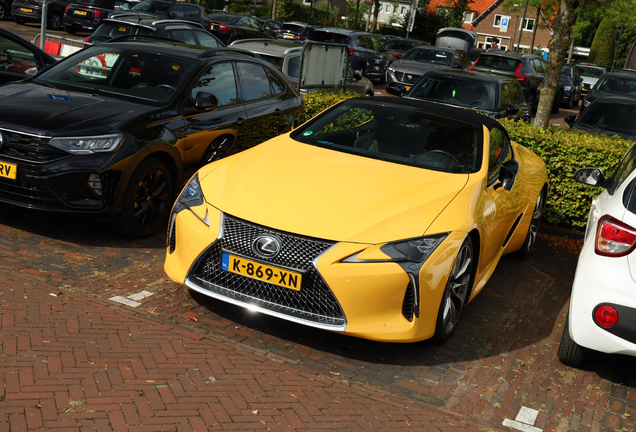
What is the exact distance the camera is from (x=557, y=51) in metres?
10.0

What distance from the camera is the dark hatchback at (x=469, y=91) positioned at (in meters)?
11.5

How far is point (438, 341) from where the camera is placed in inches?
183

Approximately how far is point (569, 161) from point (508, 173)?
3028mm

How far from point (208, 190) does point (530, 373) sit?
2.55 m

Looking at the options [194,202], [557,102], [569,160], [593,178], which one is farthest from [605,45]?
[194,202]

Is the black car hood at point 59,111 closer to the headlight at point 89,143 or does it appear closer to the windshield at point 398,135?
the headlight at point 89,143

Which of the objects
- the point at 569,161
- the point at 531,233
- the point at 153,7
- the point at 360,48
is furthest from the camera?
the point at 153,7

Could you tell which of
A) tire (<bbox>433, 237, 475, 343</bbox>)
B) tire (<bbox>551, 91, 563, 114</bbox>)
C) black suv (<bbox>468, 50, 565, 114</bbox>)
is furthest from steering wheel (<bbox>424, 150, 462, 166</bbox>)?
tire (<bbox>551, 91, 563, 114</bbox>)

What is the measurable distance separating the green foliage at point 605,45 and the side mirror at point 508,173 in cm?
6202

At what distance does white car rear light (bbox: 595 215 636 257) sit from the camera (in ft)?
13.4

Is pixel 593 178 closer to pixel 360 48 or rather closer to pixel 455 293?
pixel 455 293

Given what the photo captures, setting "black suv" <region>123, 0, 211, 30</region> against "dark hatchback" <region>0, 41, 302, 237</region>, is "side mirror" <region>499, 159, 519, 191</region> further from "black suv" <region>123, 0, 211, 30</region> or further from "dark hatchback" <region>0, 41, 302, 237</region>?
"black suv" <region>123, 0, 211, 30</region>

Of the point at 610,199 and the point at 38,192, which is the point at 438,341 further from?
the point at 38,192

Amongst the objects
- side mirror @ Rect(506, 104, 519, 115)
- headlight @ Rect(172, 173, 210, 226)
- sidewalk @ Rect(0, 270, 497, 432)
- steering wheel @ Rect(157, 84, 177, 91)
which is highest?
steering wheel @ Rect(157, 84, 177, 91)
